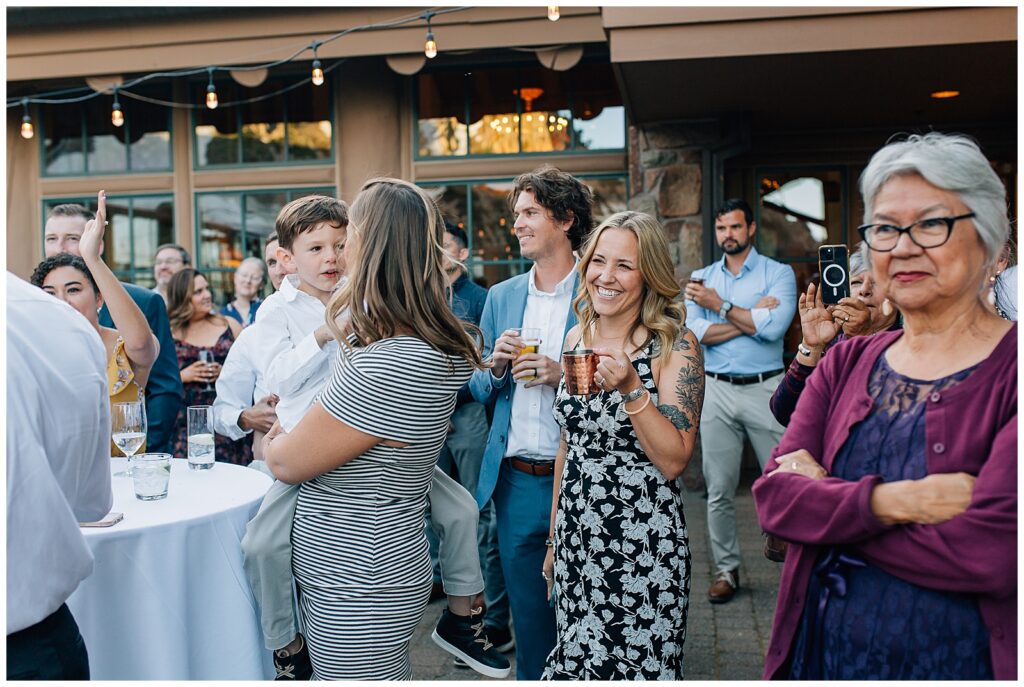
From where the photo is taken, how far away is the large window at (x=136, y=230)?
750 cm

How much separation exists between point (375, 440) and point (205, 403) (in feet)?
9.90

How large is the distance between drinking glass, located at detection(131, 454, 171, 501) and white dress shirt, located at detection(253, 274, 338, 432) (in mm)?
396

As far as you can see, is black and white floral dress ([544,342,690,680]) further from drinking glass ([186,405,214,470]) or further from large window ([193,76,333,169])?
large window ([193,76,333,169])

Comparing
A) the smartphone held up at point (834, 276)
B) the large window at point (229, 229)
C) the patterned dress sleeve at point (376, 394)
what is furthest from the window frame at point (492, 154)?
the patterned dress sleeve at point (376, 394)

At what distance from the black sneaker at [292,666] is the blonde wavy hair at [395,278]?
0.88m

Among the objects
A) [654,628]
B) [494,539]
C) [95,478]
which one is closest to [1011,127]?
[494,539]

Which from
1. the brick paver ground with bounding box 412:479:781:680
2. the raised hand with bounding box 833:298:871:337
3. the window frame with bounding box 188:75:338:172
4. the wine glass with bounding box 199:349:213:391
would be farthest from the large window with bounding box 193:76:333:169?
the raised hand with bounding box 833:298:871:337

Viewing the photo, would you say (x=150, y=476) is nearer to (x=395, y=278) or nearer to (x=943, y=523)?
(x=395, y=278)

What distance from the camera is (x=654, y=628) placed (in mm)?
2527

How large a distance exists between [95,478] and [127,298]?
69.9 inches

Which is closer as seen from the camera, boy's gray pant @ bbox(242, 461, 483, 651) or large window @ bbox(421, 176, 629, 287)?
boy's gray pant @ bbox(242, 461, 483, 651)

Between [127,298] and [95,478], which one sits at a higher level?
[127,298]

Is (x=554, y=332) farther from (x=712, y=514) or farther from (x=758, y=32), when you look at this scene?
(x=758, y=32)

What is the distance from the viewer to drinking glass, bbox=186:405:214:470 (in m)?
3.17
